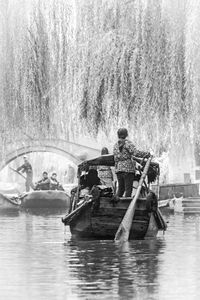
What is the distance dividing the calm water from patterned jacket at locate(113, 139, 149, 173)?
1438mm

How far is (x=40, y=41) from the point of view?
31.3m

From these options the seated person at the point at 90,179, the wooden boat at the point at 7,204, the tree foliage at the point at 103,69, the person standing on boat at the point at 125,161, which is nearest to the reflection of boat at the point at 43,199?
the wooden boat at the point at 7,204

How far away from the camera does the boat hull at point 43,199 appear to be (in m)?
46.0

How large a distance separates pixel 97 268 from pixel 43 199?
101 ft

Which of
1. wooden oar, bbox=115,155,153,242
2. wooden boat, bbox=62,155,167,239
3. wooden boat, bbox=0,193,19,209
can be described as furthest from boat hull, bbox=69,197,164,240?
wooden boat, bbox=0,193,19,209

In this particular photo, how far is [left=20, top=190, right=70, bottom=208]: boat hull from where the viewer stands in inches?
1810

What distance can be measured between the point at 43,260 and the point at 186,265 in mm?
2338

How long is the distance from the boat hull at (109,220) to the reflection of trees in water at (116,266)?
0.40 meters

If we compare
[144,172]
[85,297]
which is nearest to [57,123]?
[144,172]

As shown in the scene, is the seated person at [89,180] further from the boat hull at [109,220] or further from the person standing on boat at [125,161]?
the person standing on boat at [125,161]

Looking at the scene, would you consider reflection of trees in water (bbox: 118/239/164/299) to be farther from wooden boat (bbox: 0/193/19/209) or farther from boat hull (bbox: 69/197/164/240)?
wooden boat (bbox: 0/193/19/209)

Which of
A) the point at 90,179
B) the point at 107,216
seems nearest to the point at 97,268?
the point at 107,216

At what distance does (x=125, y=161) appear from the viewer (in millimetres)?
21297

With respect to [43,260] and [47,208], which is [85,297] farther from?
[47,208]
